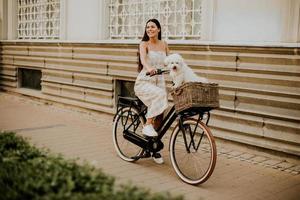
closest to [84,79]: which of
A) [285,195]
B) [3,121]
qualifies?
[3,121]

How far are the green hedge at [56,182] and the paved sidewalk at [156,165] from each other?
337mm

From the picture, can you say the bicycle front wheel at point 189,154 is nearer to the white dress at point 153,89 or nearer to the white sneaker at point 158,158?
the white dress at point 153,89

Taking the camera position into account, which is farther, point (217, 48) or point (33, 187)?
point (217, 48)

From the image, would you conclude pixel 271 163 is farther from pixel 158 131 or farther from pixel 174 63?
pixel 174 63

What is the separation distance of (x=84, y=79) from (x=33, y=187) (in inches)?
302

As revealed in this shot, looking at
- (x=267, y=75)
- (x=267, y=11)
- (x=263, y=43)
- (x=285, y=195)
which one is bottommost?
(x=285, y=195)

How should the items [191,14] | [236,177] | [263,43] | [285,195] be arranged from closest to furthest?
[285,195] → [236,177] → [263,43] → [191,14]

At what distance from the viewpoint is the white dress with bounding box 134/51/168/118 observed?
5.79 meters

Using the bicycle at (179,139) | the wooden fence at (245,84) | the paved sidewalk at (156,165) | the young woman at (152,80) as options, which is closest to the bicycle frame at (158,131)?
the bicycle at (179,139)

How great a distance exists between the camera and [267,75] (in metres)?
6.75

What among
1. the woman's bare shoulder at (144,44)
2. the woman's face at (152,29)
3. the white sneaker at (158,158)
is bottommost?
the white sneaker at (158,158)

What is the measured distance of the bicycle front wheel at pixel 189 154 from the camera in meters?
5.38

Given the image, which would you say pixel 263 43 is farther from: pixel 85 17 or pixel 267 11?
pixel 85 17

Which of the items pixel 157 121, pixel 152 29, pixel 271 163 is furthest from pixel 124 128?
pixel 271 163
